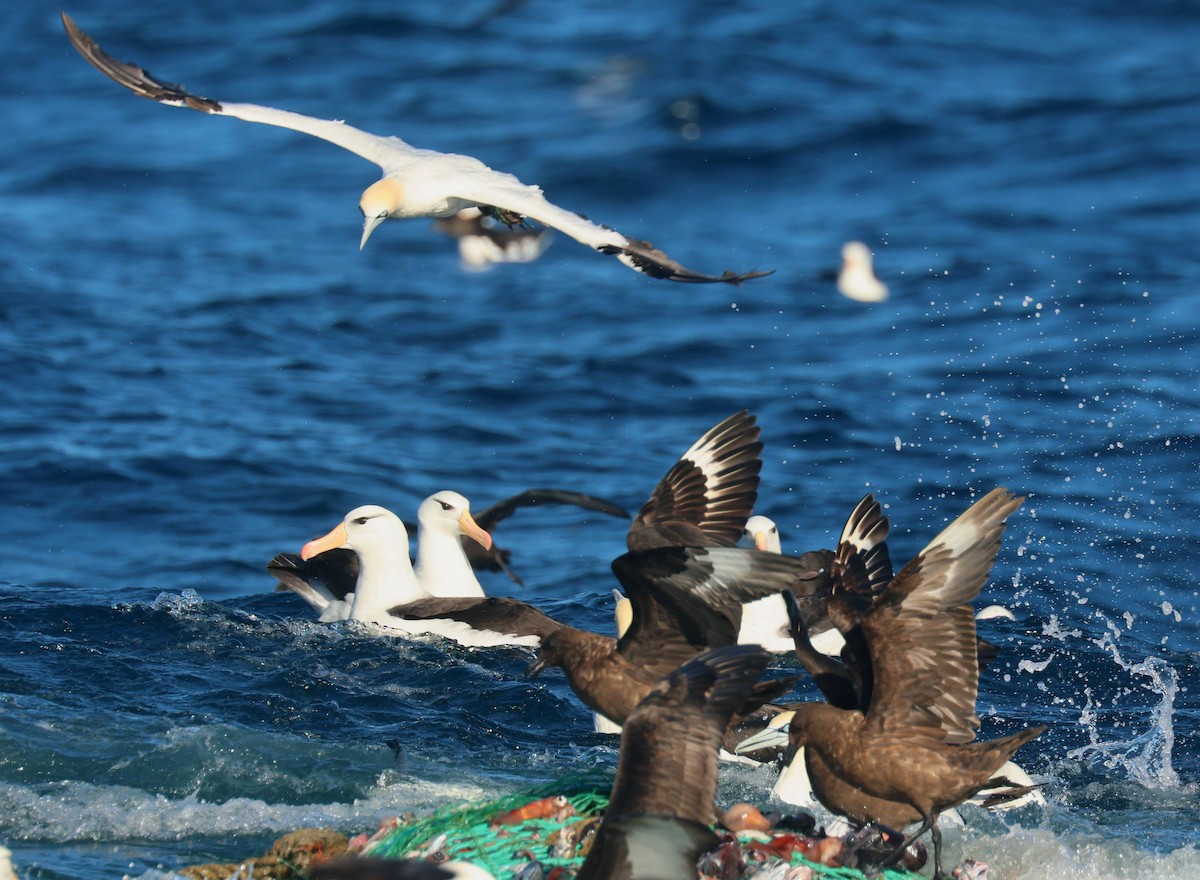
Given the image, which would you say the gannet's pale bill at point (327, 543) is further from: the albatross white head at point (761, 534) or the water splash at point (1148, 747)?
the water splash at point (1148, 747)

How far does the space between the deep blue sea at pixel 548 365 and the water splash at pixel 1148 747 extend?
3 centimetres

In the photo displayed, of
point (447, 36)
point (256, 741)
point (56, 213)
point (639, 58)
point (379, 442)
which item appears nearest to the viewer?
point (256, 741)

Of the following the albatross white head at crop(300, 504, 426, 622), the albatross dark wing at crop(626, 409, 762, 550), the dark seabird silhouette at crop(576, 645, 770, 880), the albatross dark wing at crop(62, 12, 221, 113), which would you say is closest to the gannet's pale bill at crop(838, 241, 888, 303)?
the albatross white head at crop(300, 504, 426, 622)

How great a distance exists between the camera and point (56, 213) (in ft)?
71.2

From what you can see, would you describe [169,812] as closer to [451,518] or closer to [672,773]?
[672,773]

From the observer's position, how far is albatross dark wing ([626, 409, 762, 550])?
8.33 metres

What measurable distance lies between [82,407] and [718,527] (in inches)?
377

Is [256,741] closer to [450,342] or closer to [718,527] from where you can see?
[718,527]

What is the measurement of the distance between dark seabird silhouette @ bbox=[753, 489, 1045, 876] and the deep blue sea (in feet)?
2.51

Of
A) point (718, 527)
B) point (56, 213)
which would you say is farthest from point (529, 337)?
point (718, 527)

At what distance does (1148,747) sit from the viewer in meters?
9.14

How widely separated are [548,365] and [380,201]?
7013mm

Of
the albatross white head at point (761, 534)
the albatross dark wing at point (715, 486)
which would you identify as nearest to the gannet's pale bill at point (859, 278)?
the albatross white head at point (761, 534)

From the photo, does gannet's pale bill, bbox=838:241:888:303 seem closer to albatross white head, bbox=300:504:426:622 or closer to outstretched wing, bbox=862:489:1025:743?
albatross white head, bbox=300:504:426:622
